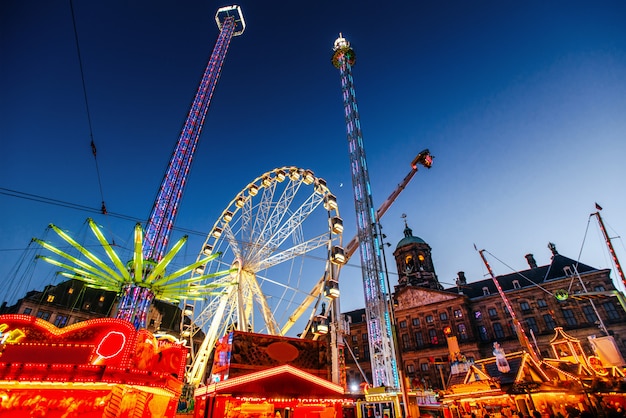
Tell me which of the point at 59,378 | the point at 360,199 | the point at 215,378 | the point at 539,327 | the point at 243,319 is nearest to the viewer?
the point at 59,378

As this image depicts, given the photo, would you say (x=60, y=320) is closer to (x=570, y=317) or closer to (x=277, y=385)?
(x=277, y=385)

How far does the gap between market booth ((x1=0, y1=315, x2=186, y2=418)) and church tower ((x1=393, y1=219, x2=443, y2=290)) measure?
1748 inches

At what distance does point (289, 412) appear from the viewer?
15.8 m

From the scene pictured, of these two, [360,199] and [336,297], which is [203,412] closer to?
[336,297]

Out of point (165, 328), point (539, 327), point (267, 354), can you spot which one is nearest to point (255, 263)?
point (267, 354)

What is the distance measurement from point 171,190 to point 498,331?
40933 mm

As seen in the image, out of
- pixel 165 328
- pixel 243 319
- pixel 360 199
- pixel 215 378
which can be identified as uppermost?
pixel 360 199

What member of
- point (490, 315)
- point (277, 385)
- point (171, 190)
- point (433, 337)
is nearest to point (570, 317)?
point (490, 315)

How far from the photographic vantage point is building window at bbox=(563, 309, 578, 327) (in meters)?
35.8

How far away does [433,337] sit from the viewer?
4222 cm

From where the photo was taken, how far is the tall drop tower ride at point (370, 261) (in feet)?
64.5

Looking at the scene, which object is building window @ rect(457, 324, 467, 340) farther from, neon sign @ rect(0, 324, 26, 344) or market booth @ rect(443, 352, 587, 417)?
neon sign @ rect(0, 324, 26, 344)

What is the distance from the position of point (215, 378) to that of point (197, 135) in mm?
19073

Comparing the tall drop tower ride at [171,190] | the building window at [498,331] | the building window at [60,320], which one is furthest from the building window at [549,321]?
the building window at [60,320]
